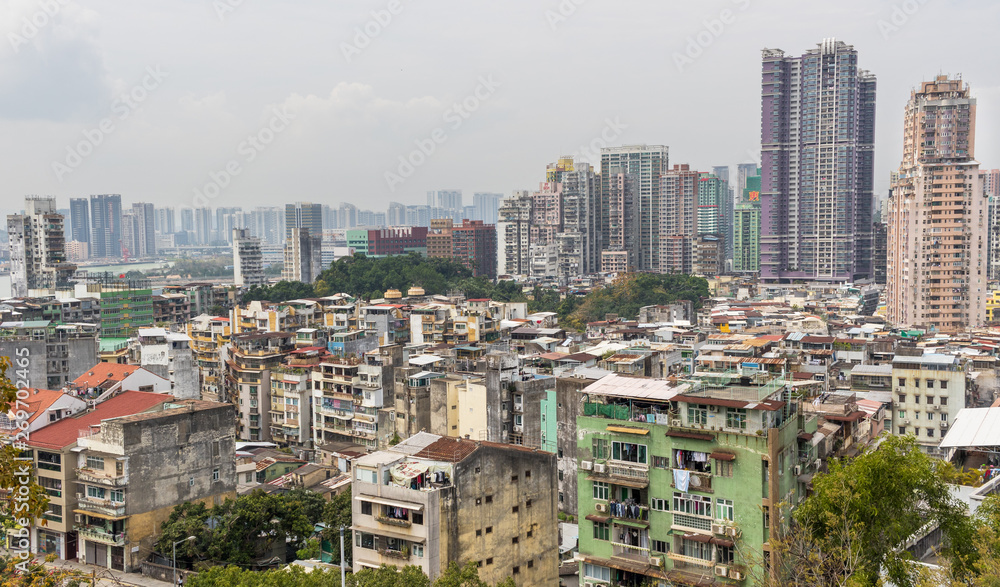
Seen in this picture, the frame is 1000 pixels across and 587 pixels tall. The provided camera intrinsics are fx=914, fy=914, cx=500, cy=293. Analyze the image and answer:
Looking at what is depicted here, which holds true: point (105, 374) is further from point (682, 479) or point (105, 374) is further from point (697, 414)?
point (697, 414)

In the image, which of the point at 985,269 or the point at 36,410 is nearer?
the point at 36,410

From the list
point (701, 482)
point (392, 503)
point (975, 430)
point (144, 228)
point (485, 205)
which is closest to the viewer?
point (701, 482)

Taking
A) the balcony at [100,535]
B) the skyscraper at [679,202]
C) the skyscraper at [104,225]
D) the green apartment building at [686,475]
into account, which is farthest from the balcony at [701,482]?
the skyscraper at [104,225]

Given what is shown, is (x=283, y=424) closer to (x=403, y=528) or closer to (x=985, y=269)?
(x=403, y=528)

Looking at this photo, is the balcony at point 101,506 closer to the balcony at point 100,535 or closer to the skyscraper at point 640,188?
the balcony at point 100,535

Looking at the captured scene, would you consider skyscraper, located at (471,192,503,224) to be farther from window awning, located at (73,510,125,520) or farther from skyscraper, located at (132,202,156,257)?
window awning, located at (73,510,125,520)

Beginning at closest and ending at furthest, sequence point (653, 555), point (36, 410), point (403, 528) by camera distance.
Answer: point (653, 555), point (403, 528), point (36, 410)

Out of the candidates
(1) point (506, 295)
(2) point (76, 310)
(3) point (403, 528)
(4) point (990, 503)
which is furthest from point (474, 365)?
(1) point (506, 295)

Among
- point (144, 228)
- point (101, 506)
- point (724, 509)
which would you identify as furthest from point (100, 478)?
point (144, 228)
